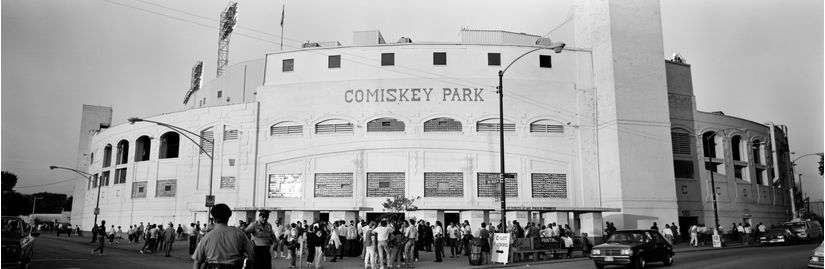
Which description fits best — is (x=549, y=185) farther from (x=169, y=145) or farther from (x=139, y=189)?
(x=139, y=189)

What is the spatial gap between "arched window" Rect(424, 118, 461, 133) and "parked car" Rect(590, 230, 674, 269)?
2585 centimetres

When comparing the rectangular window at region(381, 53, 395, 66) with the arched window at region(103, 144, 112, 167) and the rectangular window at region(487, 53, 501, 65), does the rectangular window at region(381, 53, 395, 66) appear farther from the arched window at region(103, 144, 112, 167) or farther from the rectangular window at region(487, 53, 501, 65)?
the arched window at region(103, 144, 112, 167)

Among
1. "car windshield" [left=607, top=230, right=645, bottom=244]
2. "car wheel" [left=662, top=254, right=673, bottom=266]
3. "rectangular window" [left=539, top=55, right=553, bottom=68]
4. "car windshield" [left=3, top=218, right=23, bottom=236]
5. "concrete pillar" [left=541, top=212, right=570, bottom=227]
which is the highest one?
"rectangular window" [left=539, top=55, right=553, bottom=68]

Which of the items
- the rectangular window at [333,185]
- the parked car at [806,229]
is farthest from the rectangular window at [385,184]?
the parked car at [806,229]

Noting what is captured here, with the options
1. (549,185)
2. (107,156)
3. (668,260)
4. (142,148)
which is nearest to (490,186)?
(549,185)

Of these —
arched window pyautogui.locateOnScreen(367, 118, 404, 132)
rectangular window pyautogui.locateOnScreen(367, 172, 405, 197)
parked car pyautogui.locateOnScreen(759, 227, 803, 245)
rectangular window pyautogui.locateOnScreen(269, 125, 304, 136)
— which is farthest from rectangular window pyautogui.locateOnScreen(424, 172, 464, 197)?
parked car pyautogui.locateOnScreen(759, 227, 803, 245)

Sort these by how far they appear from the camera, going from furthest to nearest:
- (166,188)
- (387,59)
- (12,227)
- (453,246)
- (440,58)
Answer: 1. (166,188)
2. (387,59)
3. (440,58)
4. (453,246)
5. (12,227)

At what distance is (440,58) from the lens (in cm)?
4675

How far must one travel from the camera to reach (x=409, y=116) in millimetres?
45062

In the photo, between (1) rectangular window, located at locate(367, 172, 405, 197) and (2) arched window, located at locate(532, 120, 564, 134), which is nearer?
(1) rectangular window, located at locate(367, 172, 405, 197)

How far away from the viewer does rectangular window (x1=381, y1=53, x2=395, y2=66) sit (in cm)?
4678

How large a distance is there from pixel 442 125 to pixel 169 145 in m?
28.8

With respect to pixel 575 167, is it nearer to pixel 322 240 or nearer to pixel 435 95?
pixel 435 95

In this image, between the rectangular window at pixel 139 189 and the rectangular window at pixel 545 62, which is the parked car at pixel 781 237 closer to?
the rectangular window at pixel 545 62
